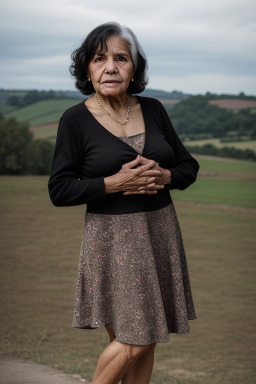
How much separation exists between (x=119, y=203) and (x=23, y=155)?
24.9 meters

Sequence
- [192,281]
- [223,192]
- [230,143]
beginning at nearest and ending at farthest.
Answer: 1. [192,281]
2. [230,143]
3. [223,192]

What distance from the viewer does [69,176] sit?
94.7 inches

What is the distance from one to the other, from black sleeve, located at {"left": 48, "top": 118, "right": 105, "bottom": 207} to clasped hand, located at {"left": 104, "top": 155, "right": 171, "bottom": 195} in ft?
0.18

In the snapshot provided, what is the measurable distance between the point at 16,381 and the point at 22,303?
7847mm

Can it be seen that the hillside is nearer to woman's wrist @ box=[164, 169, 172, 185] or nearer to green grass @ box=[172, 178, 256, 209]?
green grass @ box=[172, 178, 256, 209]

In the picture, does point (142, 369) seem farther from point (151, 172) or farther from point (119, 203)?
point (151, 172)

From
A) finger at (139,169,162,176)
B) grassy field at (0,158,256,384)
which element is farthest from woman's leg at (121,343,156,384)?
grassy field at (0,158,256,384)

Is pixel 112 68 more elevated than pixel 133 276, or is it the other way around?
pixel 112 68

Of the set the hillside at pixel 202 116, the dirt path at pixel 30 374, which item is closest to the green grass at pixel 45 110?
the hillside at pixel 202 116

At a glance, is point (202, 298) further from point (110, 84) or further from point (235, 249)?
point (110, 84)

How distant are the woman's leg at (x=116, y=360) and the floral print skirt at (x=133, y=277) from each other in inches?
2.0

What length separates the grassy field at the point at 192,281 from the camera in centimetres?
707

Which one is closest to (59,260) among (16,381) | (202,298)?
(202,298)

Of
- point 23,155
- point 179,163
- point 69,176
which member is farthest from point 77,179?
point 23,155
